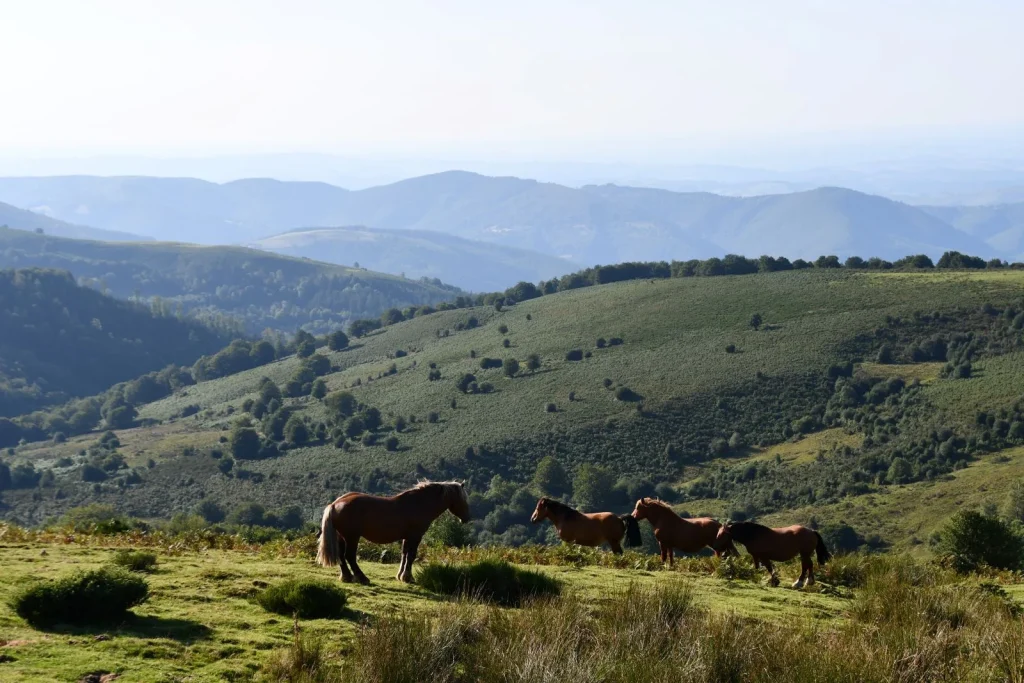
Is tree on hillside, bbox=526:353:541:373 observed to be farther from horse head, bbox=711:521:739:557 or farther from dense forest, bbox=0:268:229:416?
dense forest, bbox=0:268:229:416

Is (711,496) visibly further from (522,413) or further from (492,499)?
(522,413)

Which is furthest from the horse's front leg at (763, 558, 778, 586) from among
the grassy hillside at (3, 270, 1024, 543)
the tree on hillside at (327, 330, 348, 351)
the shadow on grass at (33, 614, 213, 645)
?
the tree on hillside at (327, 330, 348, 351)

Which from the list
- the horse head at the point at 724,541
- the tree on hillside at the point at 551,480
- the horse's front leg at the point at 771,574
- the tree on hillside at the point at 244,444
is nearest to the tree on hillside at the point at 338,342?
the tree on hillside at the point at 244,444

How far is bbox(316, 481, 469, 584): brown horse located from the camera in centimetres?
1121

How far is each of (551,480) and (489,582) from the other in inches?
2334

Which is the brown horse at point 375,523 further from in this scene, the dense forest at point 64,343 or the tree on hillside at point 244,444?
the dense forest at point 64,343

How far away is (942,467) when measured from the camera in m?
59.1

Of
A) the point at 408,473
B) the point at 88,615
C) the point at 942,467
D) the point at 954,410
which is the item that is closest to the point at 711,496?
the point at 942,467

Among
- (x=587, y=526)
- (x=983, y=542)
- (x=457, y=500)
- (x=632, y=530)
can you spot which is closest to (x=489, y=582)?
(x=457, y=500)

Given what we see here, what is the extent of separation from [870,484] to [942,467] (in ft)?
15.3

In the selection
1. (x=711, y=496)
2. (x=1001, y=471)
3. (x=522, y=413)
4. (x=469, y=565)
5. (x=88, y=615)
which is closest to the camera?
(x=88, y=615)

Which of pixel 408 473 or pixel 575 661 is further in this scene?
pixel 408 473

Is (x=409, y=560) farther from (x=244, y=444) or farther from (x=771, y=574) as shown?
(x=244, y=444)

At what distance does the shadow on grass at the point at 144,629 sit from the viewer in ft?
27.9
